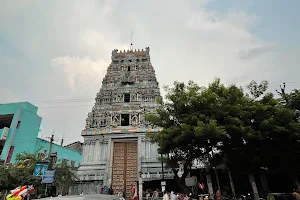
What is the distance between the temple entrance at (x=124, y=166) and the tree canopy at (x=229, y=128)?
334 inches

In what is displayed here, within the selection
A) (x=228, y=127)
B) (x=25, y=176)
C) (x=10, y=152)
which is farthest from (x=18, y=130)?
(x=228, y=127)

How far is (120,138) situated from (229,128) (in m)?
13.6

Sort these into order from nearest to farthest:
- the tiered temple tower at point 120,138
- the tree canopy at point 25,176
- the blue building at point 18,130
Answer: the tree canopy at point 25,176, the tiered temple tower at point 120,138, the blue building at point 18,130

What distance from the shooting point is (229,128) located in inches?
496

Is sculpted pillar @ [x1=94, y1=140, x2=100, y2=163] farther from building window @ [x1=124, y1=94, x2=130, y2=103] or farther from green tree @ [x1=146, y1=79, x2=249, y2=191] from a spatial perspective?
green tree @ [x1=146, y1=79, x2=249, y2=191]

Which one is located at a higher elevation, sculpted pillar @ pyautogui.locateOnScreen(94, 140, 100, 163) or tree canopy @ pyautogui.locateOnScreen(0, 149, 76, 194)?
sculpted pillar @ pyautogui.locateOnScreen(94, 140, 100, 163)

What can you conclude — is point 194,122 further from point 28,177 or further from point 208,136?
point 28,177

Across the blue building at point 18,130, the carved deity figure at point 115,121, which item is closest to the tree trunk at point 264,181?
the carved deity figure at point 115,121

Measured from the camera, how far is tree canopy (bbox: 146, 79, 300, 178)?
1267 centimetres

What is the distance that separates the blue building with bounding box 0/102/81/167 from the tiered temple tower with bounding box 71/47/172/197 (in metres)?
4.54

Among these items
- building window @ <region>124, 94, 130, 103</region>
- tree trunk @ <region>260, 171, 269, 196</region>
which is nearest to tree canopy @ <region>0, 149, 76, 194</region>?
building window @ <region>124, 94, 130, 103</region>

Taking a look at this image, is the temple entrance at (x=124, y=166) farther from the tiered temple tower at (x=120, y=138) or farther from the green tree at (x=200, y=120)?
the green tree at (x=200, y=120)

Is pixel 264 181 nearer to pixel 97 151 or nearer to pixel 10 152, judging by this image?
pixel 97 151

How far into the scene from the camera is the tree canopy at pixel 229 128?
12672 millimetres
